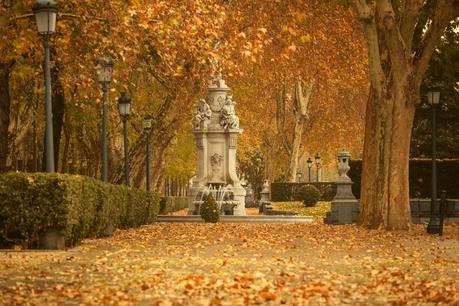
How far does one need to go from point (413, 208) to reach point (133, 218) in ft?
31.4

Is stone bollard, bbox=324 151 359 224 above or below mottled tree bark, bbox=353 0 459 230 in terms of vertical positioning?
below

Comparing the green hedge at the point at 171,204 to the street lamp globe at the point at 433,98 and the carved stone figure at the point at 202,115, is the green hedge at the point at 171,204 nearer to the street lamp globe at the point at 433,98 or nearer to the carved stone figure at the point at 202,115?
the carved stone figure at the point at 202,115

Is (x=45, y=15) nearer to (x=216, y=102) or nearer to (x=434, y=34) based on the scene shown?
(x=434, y=34)

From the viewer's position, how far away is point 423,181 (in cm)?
3950

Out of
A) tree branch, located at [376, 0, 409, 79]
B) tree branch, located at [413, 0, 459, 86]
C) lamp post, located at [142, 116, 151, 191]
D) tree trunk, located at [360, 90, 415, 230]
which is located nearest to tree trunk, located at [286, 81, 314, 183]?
lamp post, located at [142, 116, 151, 191]

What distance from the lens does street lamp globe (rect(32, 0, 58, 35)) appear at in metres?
21.8

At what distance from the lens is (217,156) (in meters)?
46.6

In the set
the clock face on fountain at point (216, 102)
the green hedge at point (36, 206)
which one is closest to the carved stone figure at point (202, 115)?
the clock face on fountain at point (216, 102)

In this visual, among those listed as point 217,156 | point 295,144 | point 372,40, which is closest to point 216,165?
point 217,156

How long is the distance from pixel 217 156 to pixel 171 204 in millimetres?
17468

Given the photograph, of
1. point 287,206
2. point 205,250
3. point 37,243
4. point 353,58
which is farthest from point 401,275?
point 287,206

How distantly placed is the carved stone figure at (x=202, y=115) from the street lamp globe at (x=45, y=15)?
24.9 m

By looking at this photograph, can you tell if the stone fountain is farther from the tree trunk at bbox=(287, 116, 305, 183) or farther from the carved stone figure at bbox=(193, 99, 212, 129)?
the tree trunk at bbox=(287, 116, 305, 183)

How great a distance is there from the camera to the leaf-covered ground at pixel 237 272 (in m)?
11.6
